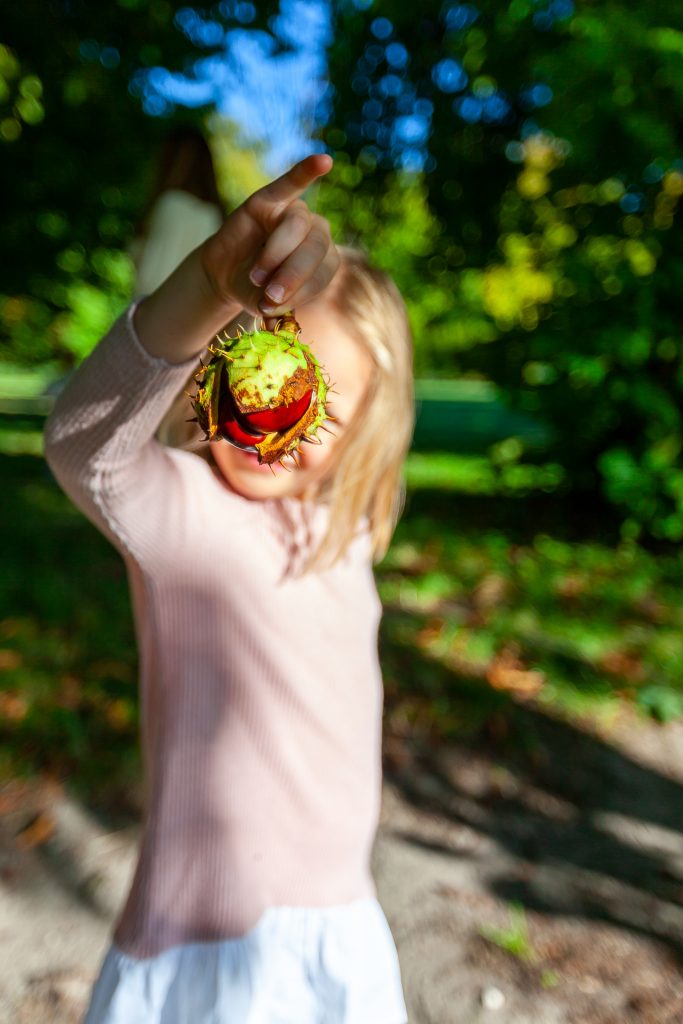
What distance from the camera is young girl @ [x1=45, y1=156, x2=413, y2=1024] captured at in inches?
53.1

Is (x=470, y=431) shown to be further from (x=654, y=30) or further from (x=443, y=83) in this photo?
(x=654, y=30)

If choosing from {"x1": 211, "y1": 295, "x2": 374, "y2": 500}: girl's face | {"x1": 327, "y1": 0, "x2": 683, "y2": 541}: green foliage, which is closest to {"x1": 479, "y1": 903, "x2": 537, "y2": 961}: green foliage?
{"x1": 211, "y1": 295, "x2": 374, "y2": 500}: girl's face

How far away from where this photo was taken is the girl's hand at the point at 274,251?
80 centimetres

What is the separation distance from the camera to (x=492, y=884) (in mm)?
3221

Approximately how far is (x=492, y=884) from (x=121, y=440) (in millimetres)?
2632

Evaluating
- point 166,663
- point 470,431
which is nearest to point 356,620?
point 166,663

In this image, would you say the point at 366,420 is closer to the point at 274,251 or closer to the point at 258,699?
the point at 258,699

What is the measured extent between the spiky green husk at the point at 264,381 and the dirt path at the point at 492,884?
8.04ft

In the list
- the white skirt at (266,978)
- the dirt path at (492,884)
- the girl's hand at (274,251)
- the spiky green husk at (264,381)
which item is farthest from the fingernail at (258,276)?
the dirt path at (492,884)

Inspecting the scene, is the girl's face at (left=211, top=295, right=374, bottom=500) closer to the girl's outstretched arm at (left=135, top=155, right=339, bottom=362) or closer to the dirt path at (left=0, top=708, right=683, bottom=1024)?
the girl's outstretched arm at (left=135, top=155, right=339, bottom=362)

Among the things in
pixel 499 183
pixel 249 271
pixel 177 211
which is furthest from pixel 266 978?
pixel 499 183

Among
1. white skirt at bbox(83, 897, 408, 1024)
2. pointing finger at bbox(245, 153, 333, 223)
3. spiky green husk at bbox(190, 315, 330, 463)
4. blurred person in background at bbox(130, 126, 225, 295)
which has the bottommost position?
white skirt at bbox(83, 897, 408, 1024)

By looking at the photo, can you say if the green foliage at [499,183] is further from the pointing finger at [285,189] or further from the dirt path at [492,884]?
the pointing finger at [285,189]

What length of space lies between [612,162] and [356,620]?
4.70m
